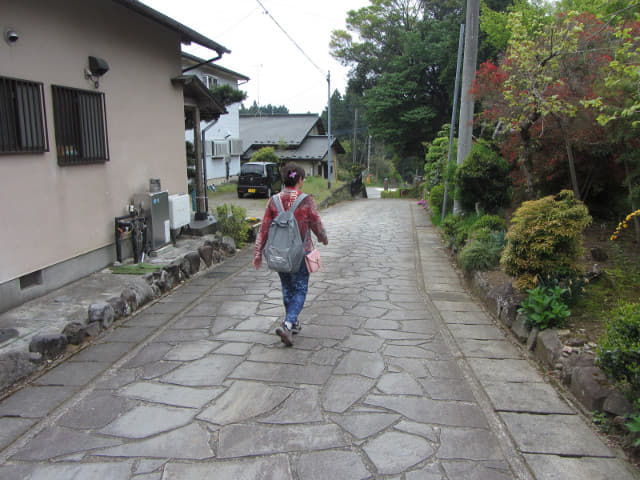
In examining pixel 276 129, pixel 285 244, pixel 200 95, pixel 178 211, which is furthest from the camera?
pixel 276 129

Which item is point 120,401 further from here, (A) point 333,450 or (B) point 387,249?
(B) point 387,249

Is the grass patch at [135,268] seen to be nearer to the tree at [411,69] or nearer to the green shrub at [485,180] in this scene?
the green shrub at [485,180]

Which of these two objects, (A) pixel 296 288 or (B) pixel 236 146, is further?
(B) pixel 236 146

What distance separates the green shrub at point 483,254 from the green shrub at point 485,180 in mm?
2277

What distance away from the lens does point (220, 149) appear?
87.1ft

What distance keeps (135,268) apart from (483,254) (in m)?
5.77

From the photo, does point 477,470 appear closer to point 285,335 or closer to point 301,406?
point 301,406

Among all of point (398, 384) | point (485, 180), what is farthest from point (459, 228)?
point (398, 384)

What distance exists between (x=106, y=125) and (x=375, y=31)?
33845 millimetres

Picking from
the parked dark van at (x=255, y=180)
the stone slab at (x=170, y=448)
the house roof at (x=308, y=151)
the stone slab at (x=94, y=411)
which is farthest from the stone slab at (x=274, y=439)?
the house roof at (x=308, y=151)

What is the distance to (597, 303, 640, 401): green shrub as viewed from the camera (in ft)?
11.2

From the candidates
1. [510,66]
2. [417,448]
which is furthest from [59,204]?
[510,66]

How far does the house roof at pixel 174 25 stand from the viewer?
745cm

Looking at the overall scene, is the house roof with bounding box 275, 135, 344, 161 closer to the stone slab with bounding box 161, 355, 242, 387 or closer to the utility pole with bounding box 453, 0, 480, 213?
the utility pole with bounding box 453, 0, 480, 213
